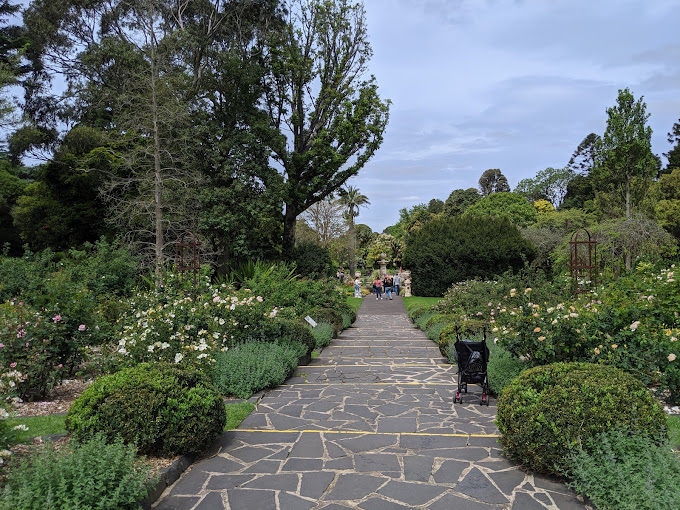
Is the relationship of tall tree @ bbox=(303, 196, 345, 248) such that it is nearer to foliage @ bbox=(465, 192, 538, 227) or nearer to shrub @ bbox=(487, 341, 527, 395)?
foliage @ bbox=(465, 192, 538, 227)

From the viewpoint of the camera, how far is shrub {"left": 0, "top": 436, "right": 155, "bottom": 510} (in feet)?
9.62

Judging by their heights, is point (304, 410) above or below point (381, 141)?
below

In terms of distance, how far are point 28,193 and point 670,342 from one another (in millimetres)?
24172

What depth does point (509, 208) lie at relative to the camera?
168 ft

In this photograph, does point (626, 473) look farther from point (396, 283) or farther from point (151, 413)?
point (396, 283)

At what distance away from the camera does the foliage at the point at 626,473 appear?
3.14 meters

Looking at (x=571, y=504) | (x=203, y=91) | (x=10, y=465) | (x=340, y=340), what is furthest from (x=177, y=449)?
(x=203, y=91)

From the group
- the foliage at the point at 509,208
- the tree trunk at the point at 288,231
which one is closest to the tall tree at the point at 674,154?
the foliage at the point at 509,208

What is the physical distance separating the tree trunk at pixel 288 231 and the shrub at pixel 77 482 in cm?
2223

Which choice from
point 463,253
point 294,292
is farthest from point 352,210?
point 294,292

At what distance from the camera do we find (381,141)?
2619 centimetres

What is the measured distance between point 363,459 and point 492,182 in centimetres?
7152

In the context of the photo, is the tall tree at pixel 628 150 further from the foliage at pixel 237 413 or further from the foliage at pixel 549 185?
the foliage at pixel 549 185

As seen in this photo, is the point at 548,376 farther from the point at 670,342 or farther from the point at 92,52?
the point at 92,52
